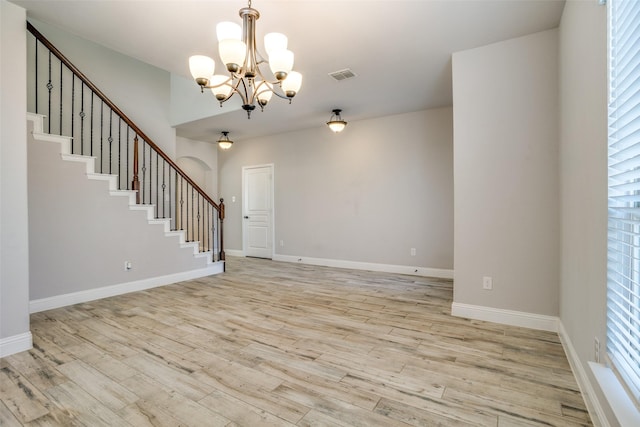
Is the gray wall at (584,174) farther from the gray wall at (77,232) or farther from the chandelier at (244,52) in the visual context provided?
the gray wall at (77,232)

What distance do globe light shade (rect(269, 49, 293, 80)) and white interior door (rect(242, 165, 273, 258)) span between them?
Result: 15.1 ft

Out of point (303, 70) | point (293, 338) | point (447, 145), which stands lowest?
point (293, 338)

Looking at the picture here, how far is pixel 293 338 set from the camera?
8.78 ft

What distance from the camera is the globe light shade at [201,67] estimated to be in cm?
243

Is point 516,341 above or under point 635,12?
under

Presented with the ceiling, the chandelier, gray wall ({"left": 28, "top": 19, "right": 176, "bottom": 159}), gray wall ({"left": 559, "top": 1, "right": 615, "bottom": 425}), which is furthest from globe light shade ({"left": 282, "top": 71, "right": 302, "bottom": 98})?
gray wall ({"left": 28, "top": 19, "right": 176, "bottom": 159})

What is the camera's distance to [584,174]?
6.34 feet

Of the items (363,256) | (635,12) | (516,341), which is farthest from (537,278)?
(363,256)

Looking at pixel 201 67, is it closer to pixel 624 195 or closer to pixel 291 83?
pixel 291 83

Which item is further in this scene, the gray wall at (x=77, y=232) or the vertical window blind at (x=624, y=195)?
the gray wall at (x=77, y=232)

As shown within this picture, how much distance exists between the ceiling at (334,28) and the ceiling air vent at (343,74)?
0.07 m

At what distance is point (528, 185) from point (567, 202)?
0.50m

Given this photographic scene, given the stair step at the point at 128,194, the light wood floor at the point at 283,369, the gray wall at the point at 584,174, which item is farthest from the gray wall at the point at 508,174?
the stair step at the point at 128,194

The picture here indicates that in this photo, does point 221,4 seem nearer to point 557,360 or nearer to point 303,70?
point 303,70
